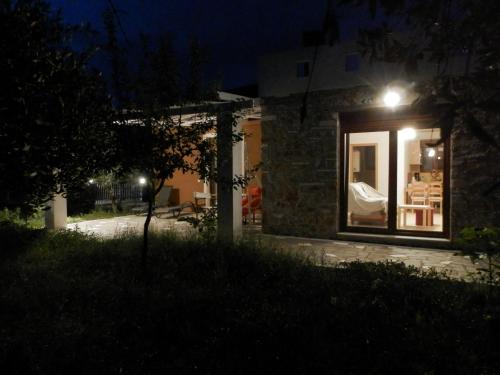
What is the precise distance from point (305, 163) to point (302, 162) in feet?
0.26

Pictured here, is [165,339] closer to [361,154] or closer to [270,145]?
[270,145]

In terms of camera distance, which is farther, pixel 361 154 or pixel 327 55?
pixel 361 154

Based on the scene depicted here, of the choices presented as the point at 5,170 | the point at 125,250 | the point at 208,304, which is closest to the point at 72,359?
the point at 208,304

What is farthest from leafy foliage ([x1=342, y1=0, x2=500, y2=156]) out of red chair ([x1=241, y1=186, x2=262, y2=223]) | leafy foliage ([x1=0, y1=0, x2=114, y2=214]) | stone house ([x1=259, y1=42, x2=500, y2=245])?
red chair ([x1=241, y1=186, x2=262, y2=223])

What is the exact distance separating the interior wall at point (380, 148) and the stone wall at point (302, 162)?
0.71 metres

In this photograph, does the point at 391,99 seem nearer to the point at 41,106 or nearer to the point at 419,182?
the point at 419,182

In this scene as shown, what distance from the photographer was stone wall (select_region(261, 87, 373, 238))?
8961mm

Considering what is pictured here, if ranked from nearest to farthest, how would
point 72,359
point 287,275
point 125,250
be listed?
point 72,359 → point 287,275 → point 125,250

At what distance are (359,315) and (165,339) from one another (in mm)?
1957

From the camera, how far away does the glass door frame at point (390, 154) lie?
812 cm

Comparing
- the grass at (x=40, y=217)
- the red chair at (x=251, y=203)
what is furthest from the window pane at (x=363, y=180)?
the grass at (x=40, y=217)

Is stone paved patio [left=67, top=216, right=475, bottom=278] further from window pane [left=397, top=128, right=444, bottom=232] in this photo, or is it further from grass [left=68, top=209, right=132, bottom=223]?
grass [left=68, top=209, right=132, bottom=223]

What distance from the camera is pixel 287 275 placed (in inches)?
214

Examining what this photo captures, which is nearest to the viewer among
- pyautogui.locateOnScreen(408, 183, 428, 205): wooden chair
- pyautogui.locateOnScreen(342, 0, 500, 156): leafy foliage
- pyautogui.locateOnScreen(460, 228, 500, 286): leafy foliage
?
pyautogui.locateOnScreen(342, 0, 500, 156): leafy foliage
